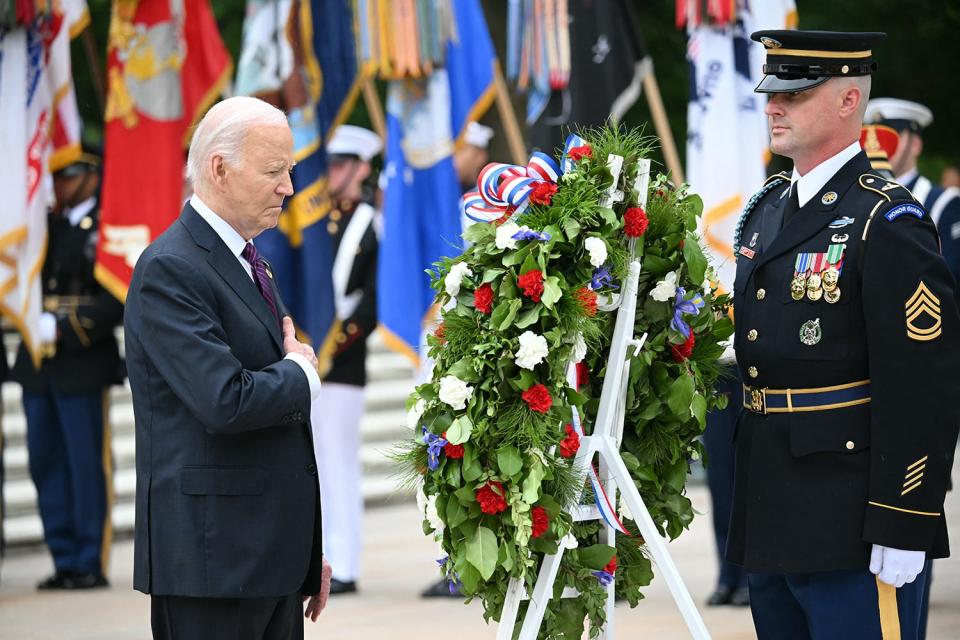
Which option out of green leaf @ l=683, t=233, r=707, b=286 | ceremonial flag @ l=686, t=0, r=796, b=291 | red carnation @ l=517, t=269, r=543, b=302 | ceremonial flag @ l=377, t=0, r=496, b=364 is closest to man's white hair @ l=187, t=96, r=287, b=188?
red carnation @ l=517, t=269, r=543, b=302

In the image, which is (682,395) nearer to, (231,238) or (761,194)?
(761,194)

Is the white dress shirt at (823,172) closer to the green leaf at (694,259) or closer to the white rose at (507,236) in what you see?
the green leaf at (694,259)

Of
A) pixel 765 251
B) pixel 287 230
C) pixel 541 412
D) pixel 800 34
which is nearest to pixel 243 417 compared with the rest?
pixel 541 412

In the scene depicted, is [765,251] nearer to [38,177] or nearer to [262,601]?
[262,601]

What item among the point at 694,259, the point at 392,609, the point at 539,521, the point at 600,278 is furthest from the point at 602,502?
the point at 392,609

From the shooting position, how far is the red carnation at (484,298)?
347 centimetres

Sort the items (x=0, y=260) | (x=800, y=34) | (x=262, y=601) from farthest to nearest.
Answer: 1. (x=0, y=260)
2. (x=800, y=34)
3. (x=262, y=601)

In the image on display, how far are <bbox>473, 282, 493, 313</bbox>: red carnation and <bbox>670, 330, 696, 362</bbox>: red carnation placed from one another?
0.61 m

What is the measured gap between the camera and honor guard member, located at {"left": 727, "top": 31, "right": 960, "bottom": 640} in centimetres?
332

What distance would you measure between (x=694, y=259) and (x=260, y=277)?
3.74 ft

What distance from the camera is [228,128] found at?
3256 mm

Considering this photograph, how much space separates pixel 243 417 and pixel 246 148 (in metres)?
0.63

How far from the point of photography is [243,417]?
10.2 feet

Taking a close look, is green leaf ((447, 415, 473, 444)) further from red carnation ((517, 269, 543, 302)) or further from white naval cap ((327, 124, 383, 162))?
white naval cap ((327, 124, 383, 162))
